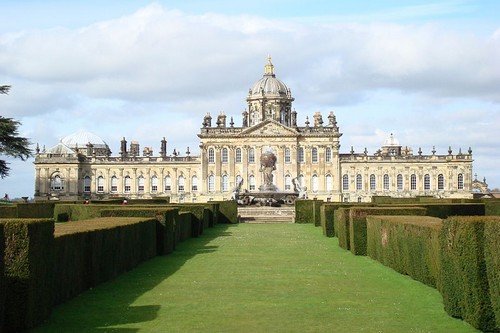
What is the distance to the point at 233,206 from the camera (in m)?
42.5

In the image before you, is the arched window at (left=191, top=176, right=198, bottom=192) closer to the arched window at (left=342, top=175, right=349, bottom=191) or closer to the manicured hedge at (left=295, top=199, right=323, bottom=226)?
the arched window at (left=342, top=175, right=349, bottom=191)

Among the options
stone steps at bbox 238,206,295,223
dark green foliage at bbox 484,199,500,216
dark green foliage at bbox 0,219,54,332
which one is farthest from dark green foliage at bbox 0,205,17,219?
dark green foliage at bbox 0,219,54,332

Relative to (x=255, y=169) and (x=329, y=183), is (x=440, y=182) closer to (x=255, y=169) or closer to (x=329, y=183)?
(x=329, y=183)

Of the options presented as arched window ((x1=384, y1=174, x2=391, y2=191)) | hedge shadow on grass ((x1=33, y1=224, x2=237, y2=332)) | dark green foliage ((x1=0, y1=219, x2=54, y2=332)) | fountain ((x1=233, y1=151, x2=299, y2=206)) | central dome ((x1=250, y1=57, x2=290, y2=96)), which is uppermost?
central dome ((x1=250, y1=57, x2=290, y2=96))

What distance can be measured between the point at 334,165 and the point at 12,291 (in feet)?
236

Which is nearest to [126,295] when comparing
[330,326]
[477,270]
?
[330,326]

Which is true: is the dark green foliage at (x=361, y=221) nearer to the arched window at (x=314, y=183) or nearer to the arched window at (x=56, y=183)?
the arched window at (x=314, y=183)

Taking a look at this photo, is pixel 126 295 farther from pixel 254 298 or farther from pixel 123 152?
pixel 123 152

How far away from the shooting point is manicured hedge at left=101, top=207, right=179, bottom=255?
70.4 feet

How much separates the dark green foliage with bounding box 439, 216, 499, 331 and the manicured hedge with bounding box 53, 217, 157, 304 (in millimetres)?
5195

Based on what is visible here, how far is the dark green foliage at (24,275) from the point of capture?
10.6 m

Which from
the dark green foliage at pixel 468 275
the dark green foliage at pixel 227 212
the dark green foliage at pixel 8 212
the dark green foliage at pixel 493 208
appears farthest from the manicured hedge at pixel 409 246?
the dark green foliage at pixel 227 212

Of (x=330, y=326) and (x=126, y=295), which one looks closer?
(x=330, y=326)

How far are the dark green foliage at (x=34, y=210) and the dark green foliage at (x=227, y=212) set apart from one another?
10419 millimetres
